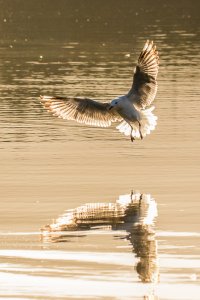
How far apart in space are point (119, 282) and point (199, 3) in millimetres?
55463

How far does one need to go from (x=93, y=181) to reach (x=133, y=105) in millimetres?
1425

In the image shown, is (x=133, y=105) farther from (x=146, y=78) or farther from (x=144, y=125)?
(x=146, y=78)

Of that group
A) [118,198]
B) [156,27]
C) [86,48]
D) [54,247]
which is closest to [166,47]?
[86,48]

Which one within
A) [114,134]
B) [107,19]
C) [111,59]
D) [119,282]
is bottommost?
[119,282]

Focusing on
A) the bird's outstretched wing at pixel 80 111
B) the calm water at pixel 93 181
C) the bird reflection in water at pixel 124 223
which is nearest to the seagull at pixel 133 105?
the bird's outstretched wing at pixel 80 111

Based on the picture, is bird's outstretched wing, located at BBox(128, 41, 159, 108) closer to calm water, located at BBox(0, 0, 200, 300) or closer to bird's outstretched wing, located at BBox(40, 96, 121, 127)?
bird's outstretched wing, located at BBox(40, 96, 121, 127)

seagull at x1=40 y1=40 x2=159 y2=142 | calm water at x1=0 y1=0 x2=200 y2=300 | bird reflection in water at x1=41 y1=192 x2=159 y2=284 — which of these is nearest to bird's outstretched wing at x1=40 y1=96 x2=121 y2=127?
seagull at x1=40 y1=40 x2=159 y2=142

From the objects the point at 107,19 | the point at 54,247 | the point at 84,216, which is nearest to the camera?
the point at 54,247

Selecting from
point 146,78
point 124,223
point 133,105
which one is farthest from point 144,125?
point 124,223

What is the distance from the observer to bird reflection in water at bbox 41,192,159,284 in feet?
39.1

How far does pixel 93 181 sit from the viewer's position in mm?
15812

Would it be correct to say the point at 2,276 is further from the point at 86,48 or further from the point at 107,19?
the point at 107,19

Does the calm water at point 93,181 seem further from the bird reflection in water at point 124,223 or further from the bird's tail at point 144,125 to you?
the bird's tail at point 144,125

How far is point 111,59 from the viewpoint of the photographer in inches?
1356
